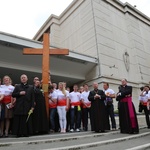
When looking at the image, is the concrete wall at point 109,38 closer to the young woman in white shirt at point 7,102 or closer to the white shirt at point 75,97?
the white shirt at point 75,97

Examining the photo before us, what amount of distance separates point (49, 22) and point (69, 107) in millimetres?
14042

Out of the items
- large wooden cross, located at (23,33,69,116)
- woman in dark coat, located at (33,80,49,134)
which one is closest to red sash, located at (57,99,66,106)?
large wooden cross, located at (23,33,69,116)

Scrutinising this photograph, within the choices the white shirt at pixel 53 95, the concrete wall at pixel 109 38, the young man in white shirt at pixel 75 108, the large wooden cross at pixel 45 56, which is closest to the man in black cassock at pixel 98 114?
the young man in white shirt at pixel 75 108

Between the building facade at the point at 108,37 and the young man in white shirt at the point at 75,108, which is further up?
the building facade at the point at 108,37

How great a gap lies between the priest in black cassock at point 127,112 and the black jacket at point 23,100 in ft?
8.70

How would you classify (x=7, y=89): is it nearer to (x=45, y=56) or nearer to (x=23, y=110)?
(x=23, y=110)

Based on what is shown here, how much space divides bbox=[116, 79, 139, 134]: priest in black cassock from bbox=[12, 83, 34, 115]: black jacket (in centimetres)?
265

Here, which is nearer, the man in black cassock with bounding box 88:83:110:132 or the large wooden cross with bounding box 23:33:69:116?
the man in black cassock with bounding box 88:83:110:132

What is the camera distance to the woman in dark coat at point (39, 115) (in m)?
4.95

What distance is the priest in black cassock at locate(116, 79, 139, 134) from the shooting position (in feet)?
17.6

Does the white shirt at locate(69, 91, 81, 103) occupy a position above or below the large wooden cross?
below

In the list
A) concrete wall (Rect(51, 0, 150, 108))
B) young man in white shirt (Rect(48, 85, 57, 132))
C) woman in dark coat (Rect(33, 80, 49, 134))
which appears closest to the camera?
woman in dark coat (Rect(33, 80, 49, 134))

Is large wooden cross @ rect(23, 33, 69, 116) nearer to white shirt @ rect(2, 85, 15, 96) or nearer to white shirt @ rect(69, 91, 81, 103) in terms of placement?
white shirt @ rect(2, 85, 15, 96)

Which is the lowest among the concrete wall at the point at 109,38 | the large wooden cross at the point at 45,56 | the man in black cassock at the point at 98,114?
the man in black cassock at the point at 98,114
